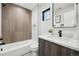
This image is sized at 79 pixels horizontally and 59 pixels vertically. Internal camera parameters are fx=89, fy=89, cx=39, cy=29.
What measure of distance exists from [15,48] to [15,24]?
0.64m

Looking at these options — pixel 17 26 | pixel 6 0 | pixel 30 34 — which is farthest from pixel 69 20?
pixel 17 26

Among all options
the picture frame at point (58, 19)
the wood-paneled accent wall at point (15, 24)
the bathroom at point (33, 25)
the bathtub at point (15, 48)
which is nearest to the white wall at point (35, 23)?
the bathroom at point (33, 25)

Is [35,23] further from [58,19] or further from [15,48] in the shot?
[15,48]

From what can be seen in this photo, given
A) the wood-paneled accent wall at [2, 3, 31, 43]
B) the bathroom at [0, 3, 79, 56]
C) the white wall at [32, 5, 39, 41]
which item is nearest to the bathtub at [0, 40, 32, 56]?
the bathroom at [0, 3, 79, 56]

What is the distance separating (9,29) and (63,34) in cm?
139

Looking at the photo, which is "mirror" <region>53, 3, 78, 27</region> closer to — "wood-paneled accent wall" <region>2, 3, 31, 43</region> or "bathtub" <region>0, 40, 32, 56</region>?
"wood-paneled accent wall" <region>2, 3, 31, 43</region>

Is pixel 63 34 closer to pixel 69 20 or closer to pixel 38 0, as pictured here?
pixel 69 20

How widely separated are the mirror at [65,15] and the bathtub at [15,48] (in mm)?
945

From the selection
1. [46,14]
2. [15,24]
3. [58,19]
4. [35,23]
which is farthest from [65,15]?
[15,24]

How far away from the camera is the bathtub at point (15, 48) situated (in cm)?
211

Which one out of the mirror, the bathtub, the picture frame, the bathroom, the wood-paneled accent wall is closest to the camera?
the mirror

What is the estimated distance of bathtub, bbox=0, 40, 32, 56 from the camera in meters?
2.11

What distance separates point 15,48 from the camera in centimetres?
238

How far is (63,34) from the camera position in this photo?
1.89 meters
